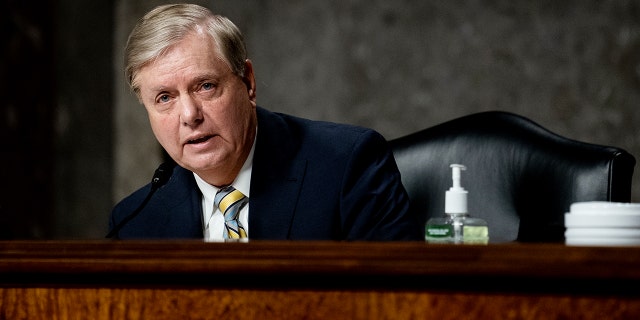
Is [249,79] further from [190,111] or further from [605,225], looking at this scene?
[605,225]

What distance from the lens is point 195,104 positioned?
1.44 metres

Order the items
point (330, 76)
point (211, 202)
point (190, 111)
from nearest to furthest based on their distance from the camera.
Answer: point (190, 111) < point (211, 202) < point (330, 76)

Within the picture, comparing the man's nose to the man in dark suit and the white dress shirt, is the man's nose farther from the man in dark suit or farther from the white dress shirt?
the white dress shirt

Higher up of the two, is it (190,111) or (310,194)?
(190,111)

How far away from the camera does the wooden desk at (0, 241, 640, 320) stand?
766mm

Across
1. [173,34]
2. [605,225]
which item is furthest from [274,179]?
[605,225]

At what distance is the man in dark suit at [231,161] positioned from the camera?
4.76 ft

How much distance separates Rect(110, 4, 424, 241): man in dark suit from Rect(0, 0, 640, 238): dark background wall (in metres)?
1.25

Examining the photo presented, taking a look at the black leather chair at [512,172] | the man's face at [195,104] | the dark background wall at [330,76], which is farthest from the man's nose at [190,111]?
the dark background wall at [330,76]

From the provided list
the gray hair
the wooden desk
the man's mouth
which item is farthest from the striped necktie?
the wooden desk

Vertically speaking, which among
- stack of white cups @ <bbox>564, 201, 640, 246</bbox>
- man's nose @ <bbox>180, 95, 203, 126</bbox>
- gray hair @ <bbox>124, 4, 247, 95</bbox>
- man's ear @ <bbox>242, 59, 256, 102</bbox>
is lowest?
stack of white cups @ <bbox>564, 201, 640, 246</bbox>

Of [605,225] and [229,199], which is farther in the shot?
[229,199]

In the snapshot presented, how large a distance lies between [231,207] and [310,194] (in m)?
0.14

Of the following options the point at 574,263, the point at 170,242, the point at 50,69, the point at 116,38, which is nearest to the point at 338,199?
the point at 170,242
